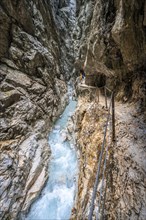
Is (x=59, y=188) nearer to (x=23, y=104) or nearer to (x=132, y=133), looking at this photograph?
(x=132, y=133)

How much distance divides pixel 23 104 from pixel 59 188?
19.7 feet

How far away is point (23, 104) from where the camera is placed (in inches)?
340

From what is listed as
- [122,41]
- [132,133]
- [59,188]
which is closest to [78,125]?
[59,188]

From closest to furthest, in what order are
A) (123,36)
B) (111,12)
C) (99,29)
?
1. (123,36)
2. (111,12)
3. (99,29)

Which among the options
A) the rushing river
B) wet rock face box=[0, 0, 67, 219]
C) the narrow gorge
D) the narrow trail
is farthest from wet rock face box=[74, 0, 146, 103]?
wet rock face box=[0, 0, 67, 219]

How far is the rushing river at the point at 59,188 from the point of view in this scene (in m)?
5.41

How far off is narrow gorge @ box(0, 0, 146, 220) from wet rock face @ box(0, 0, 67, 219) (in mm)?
43

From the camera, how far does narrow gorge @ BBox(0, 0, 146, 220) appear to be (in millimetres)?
2949

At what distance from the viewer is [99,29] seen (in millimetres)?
5250

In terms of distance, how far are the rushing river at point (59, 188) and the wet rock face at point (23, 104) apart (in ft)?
1.64

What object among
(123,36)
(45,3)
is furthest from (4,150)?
(45,3)

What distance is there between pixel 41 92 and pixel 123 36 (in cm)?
816

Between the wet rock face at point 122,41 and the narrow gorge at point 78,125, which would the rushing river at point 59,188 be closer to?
the narrow gorge at point 78,125

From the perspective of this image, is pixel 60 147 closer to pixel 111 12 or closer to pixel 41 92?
pixel 41 92
